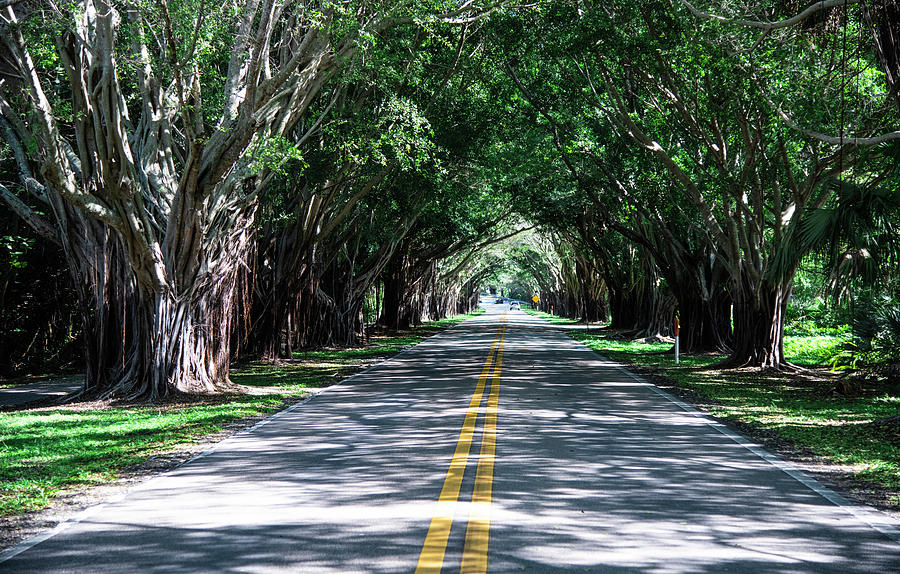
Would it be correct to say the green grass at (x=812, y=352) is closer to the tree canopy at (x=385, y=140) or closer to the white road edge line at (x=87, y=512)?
the tree canopy at (x=385, y=140)

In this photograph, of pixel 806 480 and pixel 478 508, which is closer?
pixel 478 508

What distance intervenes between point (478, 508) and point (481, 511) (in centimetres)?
9

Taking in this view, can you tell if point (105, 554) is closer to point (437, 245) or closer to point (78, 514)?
point (78, 514)

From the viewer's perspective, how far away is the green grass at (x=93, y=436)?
26.4ft

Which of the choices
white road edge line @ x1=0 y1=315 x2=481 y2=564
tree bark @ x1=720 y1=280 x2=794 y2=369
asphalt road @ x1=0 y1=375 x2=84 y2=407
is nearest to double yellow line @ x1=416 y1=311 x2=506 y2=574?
white road edge line @ x1=0 y1=315 x2=481 y2=564

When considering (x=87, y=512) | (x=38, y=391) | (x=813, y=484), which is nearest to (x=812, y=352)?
Result: (x=813, y=484)

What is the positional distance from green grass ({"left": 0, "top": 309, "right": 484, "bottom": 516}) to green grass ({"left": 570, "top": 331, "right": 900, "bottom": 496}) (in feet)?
24.5

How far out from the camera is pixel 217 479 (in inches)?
311

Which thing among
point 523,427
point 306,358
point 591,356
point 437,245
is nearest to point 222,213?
point 523,427

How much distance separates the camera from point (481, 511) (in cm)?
652

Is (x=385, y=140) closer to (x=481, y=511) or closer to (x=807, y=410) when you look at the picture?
(x=807, y=410)

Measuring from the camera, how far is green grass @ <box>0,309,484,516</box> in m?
8.05

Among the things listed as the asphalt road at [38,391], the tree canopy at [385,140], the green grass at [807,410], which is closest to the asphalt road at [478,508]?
the green grass at [807,410]

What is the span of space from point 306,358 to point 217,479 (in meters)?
18.6
